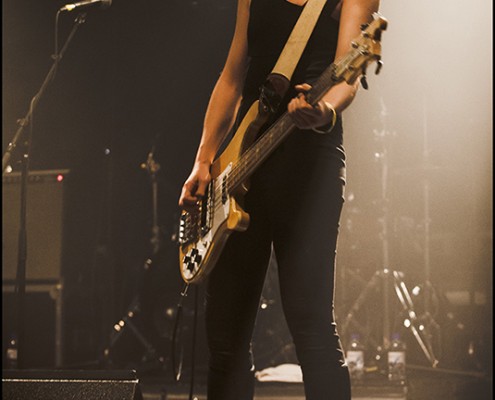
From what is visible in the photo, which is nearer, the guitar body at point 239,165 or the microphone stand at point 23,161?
the guitar body at point 239,165

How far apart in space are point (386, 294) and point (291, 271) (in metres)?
3.23

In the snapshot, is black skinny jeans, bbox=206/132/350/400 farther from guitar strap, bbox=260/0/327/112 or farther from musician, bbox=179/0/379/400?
guitar strap, bbox=260/0/327/112

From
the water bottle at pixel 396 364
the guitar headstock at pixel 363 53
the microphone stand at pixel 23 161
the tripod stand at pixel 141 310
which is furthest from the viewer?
the tripod stand at pixel 141 310

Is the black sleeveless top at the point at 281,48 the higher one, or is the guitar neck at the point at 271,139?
the black sleeveless top at the point at 281,48

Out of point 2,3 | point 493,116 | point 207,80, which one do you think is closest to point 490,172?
point 493,116

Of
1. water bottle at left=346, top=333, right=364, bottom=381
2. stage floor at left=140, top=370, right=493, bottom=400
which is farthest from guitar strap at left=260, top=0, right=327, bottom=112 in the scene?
water bottle at left=346, top=333, right=364, bottom=381

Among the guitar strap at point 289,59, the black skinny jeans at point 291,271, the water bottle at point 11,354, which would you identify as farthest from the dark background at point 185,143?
the guitar strap at point 289,59

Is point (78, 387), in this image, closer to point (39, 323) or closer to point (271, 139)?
point (271, 139)

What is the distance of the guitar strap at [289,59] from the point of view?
6.95ft

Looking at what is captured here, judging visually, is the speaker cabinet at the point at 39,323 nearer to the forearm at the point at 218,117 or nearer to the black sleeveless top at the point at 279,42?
the forearm at the point at 218,117

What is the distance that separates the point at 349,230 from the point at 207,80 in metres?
1.61

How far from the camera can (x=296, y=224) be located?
6.89ft

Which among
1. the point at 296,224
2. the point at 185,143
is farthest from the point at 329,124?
the point at 185,143

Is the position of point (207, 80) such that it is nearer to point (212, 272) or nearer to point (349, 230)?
point (349, 230)
